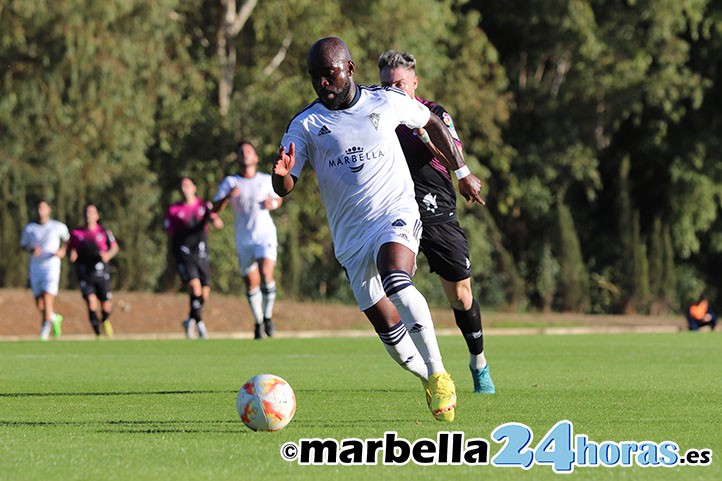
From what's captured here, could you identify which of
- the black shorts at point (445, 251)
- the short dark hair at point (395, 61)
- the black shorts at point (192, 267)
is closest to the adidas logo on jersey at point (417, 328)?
the black shorts at point (445, 251)

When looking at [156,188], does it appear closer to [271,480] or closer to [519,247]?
[519,247]

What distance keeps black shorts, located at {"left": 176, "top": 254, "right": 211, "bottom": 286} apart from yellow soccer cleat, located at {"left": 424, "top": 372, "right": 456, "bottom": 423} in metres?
14.5

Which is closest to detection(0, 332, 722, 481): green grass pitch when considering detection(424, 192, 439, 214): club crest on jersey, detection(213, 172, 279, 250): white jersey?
detection(424, 192, 439, 214): club crest on jersey

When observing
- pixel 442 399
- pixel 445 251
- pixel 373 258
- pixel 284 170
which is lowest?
pixel 442 399

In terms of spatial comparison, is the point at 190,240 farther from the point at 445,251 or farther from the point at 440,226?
the point at 445,251

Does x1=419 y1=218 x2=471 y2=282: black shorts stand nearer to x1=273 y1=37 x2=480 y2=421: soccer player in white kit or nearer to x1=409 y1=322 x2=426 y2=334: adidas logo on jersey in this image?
x1=273 y1=37 x2=480 y2=421: soccer player in white kit

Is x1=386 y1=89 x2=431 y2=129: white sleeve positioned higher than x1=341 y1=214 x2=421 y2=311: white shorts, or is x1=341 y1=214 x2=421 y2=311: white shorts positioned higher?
x1=386 y1=89 x2=431 y2=129: white sleeve

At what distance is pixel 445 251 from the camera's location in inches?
424

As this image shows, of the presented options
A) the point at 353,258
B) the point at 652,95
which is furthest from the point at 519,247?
the point at 353,258

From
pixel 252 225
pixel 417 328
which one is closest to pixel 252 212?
pixel 252 225

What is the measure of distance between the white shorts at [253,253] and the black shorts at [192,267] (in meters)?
1.97

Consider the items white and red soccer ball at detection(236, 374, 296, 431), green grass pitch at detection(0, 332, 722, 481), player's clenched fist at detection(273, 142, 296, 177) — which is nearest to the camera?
green grass pitch at detection(0, 332, 722, 481)

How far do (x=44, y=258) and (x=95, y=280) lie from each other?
3.29ft

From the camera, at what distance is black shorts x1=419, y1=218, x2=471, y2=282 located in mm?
10750
